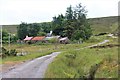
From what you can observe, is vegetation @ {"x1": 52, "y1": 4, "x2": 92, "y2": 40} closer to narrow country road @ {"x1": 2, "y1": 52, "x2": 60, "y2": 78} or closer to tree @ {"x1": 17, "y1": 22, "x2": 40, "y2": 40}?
tree @ {"x1": 17, "y1": 22, "x2": 40, "y2": 40}

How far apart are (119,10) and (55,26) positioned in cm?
8918

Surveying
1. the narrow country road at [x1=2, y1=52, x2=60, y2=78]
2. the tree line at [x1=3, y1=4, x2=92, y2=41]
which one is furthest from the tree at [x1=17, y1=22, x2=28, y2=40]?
the narrow country road at [x1=2, y1=52, x2=60, y2=78]

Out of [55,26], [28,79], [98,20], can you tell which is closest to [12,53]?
[28,79]

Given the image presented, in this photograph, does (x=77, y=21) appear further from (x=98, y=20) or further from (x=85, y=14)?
(x=98, y=20)

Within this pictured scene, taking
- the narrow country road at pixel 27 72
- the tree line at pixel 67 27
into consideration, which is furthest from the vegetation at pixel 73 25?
the narrow country road at pixel 27 72

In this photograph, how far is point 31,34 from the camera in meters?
107

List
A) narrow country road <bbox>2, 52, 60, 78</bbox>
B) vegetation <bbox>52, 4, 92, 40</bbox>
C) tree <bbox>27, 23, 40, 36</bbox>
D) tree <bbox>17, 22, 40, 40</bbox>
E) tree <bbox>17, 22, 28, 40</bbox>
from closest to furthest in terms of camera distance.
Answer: narrow country road <bbox>2, 52, 60, 78</bbox> → vegetation <bbox>52, 4, 92, 40</bbox> → tree <bbox>27, 23, 40, 36</bbox> → tree <bbox>17, 22, 40, 40</bbox> → tree <bbox>17, 22, 28, 40</bbox>

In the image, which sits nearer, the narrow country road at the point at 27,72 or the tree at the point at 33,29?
the narrow country road at the point at 27,72

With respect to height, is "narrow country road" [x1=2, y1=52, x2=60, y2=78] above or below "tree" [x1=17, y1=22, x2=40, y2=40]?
below

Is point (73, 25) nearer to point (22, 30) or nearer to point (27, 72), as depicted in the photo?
point (22, 30)

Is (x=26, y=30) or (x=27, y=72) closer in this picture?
(x=27, y=72)

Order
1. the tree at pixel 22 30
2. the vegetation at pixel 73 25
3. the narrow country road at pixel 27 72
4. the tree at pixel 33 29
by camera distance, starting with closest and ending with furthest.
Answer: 1. the narrow country road at pixel 27 72
2. the vegetation at pixel 73 25
3. the tree at pixel 33 29
4. the tree at pixel 22 30

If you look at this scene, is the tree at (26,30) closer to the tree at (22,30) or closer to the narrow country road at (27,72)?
the tree at (22,30)

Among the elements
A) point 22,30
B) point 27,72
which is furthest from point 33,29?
point 27,72
